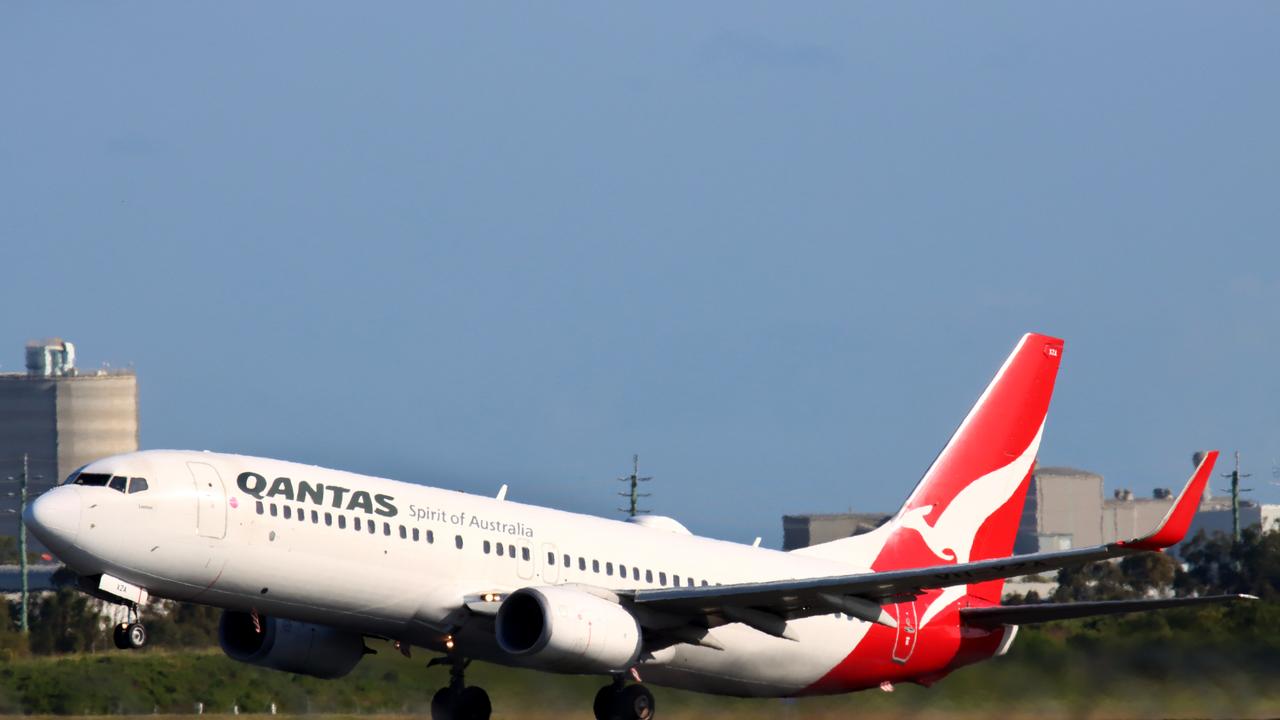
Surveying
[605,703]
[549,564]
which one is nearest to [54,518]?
[549,564]

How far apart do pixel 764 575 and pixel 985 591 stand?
483cm

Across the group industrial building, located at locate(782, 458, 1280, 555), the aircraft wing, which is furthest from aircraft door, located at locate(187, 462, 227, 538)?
industrial building, located at locate(782, 458, 1280, 555)

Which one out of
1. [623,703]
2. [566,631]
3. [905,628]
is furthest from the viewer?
[905,628]

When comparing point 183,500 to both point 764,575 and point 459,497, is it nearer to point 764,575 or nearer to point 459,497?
point 459,497

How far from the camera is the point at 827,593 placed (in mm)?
32906

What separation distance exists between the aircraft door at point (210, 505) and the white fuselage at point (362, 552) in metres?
0.02

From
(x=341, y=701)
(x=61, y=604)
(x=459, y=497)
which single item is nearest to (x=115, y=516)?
(x=459, y=497)

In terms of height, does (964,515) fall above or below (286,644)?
above

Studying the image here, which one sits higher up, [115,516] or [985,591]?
[115,516]

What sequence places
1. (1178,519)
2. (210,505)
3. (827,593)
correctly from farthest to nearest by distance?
1. (827,593)
2. (210,505)
3. (1178,519)

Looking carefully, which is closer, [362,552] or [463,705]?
[362,552]

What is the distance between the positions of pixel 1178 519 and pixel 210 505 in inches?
565

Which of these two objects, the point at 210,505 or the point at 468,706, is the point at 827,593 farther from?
the point at 210,505

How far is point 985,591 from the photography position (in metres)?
38.7
